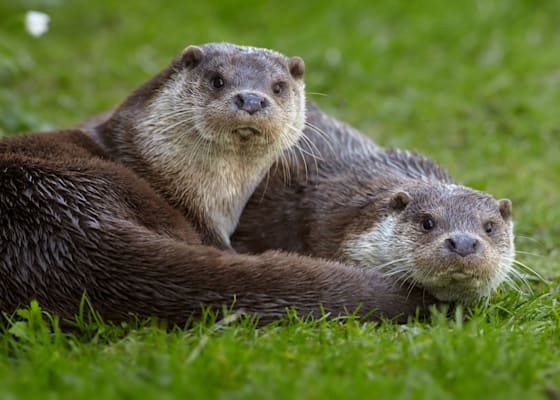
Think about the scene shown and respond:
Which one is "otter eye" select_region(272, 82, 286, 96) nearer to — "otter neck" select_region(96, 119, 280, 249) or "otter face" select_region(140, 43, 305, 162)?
"otter face" select_region(140, 43, 305, 162)

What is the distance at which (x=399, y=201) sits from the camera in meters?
4.34

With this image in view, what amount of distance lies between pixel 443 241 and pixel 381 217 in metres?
0.49

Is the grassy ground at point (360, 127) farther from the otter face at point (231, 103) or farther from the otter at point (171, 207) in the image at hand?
the otter face at point (231, 103)

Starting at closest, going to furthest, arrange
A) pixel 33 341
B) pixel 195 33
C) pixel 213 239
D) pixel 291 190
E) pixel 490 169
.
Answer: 1. pixel 33 341
2. pixel 213 239
3. pixel 291 190
4. pixel 490 169
5. pixel 195 33

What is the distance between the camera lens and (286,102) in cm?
450

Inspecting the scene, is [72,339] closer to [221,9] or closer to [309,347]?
[309,347]

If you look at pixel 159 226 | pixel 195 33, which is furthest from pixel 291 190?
pixel 195 33

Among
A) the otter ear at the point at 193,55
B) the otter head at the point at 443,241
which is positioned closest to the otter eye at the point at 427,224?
the otter head at the point at 443,241

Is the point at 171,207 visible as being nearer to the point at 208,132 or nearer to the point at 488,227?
the point at 208,132

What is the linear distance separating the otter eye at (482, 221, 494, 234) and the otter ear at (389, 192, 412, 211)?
38cm

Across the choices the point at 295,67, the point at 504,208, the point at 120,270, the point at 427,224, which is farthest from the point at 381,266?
the point at 120,270

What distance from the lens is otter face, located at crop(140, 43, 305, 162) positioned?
4195mm

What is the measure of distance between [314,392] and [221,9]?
6.89m

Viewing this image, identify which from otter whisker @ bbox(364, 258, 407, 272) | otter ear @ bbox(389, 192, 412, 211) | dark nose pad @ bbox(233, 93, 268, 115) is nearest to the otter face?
dark nose pad @ bbox(233, 93, 268, 115)
